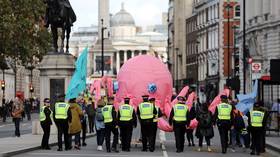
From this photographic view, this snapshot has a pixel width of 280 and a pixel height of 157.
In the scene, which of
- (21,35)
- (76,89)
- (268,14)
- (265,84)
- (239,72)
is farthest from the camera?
(239,72)

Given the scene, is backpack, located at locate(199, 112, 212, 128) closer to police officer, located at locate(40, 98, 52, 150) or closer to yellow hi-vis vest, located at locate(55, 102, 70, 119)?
yellow hi-vis vest, located at locate(55, 102, 70, 119)

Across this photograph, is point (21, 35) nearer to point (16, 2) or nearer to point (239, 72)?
point (16, 2)

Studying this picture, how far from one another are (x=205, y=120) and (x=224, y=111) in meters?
0.92

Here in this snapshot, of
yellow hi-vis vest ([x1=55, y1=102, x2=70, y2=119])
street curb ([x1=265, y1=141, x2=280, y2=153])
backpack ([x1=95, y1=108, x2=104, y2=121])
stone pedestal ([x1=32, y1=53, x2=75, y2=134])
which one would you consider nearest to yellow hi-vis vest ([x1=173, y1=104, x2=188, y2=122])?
backpack ([x1=95, y1=108, x2=104, y2=121])

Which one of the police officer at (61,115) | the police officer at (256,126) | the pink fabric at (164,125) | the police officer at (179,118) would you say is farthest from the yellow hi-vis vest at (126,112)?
the police officer at (256,126)

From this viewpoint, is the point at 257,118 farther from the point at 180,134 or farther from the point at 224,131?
the point at 180,134

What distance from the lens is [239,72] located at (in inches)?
3314

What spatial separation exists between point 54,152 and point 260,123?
670 cm

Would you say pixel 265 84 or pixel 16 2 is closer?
pixel 265 84

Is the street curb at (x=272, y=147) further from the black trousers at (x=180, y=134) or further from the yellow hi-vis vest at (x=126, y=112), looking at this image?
the yellow hi-vis vest at (x=126, y=112)

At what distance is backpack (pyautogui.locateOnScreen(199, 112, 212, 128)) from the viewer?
29.4 metres

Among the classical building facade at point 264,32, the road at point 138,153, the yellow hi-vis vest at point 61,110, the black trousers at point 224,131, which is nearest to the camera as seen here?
the road at point 138,153

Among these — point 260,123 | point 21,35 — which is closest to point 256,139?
point 260,123

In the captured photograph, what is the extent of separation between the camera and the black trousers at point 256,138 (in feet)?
92.0
